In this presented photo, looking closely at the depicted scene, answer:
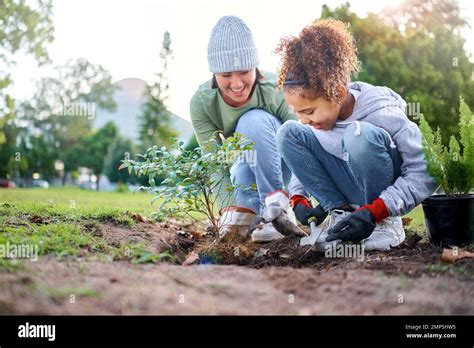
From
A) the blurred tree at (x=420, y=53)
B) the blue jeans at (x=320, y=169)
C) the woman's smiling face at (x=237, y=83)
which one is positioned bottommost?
the blue jeans at (x=320, y=169)

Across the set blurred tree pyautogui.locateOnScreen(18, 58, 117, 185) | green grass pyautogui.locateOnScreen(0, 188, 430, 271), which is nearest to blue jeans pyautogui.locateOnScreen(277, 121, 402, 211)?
green grass pyautogui.locateOnScreen(0, 188, 430, 271)

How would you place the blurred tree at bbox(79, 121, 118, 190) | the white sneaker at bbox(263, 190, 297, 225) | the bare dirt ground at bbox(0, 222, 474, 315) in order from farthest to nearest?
the blurred tree at bbox(79, 121, 118, 190) → the white sneaker at bbox(263, 190, 297, 225) → the bare dirt ground at bbox(0, 222, 474, 315)

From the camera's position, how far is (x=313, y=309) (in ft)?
5.66

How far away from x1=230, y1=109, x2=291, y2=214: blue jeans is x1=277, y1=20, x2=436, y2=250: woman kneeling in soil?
0.22 meters

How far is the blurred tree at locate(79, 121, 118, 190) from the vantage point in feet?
70.2

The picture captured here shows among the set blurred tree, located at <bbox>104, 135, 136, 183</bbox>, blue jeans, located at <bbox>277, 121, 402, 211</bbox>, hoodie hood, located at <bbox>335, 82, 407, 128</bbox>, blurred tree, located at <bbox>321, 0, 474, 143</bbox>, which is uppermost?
blurred tree, located at <bbox>321, 0, 474, 143</bbox>

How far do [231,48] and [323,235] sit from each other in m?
1.22

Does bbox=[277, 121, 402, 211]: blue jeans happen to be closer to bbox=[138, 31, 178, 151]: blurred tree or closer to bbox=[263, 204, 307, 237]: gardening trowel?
bbox=[263, 204, 307, 237]: gardening trowel

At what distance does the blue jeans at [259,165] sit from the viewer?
3145 mm

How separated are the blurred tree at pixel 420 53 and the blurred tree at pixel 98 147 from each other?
15157 mm

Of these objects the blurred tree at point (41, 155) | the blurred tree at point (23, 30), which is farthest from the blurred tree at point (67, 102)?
the blurred tree at point (23, 30)

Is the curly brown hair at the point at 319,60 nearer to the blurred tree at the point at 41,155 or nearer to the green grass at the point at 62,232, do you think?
the green grass at the point at 62,232
